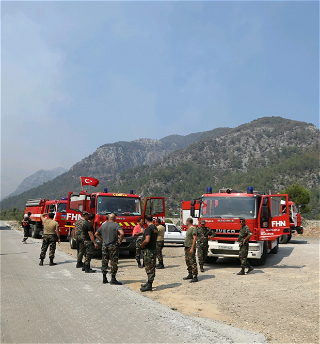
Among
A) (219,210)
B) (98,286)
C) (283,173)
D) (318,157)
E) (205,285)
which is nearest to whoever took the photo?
(98,286)

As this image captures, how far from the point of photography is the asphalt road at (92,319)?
4937 mm

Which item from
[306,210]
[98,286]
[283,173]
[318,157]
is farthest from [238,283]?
[318,157]

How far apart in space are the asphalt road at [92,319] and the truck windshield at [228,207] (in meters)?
5.00

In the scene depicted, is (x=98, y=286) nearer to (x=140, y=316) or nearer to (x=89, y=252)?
(x=89, y=252)

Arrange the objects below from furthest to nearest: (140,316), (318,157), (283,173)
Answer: (318,157), (283,173), (140,316)

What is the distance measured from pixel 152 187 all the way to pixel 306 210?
4151 inches

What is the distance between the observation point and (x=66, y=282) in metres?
8.82

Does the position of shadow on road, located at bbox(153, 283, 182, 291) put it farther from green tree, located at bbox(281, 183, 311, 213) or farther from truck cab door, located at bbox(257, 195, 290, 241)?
green tree, located at bbox(281, 183, 311, 213)

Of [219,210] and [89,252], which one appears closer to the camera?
[89,252]

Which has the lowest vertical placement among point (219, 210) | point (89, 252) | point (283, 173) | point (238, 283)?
point (238, 283)

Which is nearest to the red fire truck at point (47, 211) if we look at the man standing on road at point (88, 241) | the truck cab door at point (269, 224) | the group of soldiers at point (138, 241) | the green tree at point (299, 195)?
the group of soldiers at point (138, 241)

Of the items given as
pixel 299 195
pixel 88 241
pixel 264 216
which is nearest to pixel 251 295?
pixel 264 216

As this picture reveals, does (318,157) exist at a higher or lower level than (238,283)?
higher

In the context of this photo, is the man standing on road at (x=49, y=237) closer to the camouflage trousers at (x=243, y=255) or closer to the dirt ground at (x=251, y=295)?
the dirt ground at (x=251, y=295)
